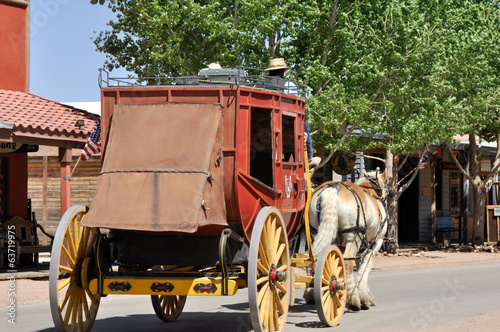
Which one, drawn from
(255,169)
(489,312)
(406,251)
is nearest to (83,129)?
(255,169)

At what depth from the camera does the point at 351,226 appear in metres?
11.8

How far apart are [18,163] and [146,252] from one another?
11045 millimetres

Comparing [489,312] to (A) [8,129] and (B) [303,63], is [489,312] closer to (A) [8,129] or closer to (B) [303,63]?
(A) [8,129]

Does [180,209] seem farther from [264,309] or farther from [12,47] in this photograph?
[12,47]

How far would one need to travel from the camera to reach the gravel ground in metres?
10.4

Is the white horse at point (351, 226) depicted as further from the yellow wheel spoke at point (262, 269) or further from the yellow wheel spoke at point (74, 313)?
the yellow wheel spoke at point (74, 313)

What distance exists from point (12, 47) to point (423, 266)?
11.9m

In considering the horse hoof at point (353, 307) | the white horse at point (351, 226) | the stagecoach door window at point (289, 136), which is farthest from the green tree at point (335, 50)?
the stagecoach door window at point (289, 136)

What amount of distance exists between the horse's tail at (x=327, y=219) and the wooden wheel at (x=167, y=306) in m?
1.99

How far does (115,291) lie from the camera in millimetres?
8297

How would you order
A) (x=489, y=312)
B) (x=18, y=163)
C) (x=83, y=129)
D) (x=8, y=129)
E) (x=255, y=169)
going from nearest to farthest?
1. (x=255, y=169)
2. (x=489, y=312)
3. (x=8, y=129)
4. (x=83, y=129)
5. (x=18, y=163)

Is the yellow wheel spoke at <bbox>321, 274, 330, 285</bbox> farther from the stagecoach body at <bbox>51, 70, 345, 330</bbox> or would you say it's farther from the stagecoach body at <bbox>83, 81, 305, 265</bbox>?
the stagecoach body at <bbox>83, 81, 305, 265</bbox>

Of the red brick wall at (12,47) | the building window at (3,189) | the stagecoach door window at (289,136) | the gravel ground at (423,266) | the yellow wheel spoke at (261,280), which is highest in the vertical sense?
the red brick wall at (12,47)

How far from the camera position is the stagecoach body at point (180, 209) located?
26.3 ft
